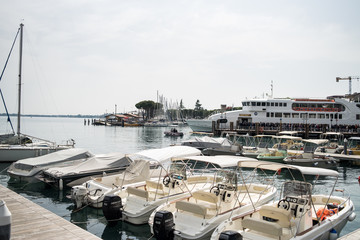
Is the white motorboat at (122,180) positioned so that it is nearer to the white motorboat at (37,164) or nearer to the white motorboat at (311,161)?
the white motorboat at (37,164)

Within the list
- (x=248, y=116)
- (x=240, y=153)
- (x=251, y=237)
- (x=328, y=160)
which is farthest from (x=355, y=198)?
(x=248, y=116)

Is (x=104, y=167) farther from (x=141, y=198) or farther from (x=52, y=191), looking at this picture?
(x=141, y=198)

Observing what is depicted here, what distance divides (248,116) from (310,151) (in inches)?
1423

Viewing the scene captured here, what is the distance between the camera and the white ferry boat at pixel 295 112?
61031 millimetres

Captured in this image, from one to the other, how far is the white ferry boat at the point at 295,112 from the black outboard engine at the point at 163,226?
5345 centimetres

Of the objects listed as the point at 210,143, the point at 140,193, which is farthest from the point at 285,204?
the point at 210,143

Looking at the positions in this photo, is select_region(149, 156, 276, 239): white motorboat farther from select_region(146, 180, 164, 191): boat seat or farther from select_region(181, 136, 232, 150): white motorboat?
select_region(181, 136, 232, 150): white motorboat

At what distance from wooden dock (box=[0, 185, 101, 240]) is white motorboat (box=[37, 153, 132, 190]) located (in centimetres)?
604

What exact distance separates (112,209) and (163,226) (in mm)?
2842

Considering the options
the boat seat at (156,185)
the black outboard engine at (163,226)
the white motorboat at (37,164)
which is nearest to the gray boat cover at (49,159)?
the white motorboat at (37,164)

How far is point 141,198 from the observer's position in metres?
11.5

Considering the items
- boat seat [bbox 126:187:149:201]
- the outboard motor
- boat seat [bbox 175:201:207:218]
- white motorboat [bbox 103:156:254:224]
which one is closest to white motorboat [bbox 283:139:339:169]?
white motorboat [bbox 103:156:254:224]

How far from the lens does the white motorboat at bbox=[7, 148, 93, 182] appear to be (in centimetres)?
1811

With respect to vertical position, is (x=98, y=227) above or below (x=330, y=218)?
below
